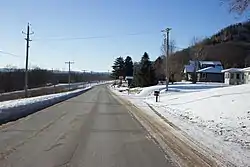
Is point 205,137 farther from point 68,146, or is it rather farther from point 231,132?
point 68,146

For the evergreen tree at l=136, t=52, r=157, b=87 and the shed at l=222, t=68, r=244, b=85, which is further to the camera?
the shed at l=222, t=68, r=244, b=85

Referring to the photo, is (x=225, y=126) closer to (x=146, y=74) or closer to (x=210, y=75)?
(x=146, y=74)

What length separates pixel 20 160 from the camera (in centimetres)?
799

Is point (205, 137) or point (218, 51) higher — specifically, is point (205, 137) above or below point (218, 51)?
below

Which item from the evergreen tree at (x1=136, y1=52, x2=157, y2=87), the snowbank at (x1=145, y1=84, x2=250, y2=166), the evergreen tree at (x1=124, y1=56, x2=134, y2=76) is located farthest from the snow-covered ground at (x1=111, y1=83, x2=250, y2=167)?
the evergreen tree at (x1=124, y1=56, x2=134, y2=76)

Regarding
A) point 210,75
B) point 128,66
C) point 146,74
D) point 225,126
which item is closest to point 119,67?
point 128,66

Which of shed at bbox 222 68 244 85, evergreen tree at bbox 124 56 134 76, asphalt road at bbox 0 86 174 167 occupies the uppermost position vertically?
evergreen tree at bbox 124 56 134 76

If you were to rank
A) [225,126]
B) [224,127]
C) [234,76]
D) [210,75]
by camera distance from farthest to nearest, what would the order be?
[210,75]
[234,76]
[225,126]
[224,127]

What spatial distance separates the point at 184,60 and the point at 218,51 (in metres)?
29.2

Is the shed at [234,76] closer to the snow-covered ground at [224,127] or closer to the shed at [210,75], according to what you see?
the shed at [210,75]

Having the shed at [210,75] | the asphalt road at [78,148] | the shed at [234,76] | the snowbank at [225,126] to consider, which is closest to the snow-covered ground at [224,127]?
the snowbank at [225,126]

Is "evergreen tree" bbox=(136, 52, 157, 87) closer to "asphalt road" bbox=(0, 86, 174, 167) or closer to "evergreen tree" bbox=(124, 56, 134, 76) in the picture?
"asphalt road" bbox=(0, 86, 174, 167)

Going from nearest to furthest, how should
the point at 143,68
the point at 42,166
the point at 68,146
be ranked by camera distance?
the point at 42,166 < the point at 68,146 < the point at 143,68

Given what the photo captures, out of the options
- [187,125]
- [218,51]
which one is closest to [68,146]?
[187,125]
